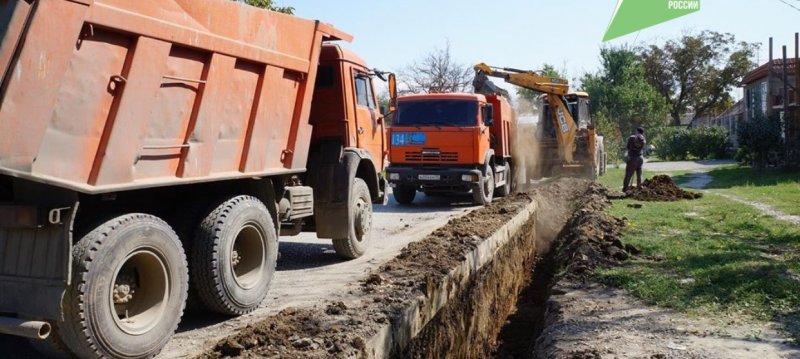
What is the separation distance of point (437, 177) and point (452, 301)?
7.00 metres

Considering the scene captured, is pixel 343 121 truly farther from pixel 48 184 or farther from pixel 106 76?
pixel 48 184

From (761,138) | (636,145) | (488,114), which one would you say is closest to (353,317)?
(488,114)

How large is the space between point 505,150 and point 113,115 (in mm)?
13227

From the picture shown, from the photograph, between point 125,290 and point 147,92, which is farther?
point 147,92

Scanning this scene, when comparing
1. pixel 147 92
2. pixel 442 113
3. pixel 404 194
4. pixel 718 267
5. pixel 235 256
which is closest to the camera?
pixel 147 92

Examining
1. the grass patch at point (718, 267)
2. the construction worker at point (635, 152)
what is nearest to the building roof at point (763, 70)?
the construction worker at point (635, 152)

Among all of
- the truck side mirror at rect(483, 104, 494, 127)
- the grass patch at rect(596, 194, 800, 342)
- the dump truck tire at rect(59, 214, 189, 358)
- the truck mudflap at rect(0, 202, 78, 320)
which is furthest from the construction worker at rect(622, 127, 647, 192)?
the truck mudflap at rect(0, 202, 78, 320)

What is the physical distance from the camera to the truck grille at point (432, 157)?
14078 mm

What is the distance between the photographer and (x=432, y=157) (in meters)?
14.2

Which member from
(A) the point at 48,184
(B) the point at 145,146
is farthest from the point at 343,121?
(A) the point at 48,184

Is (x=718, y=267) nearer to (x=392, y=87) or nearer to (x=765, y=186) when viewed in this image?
(x=392, y=87)

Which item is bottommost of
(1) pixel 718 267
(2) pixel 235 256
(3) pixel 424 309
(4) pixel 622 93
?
(3) pixel 424 309

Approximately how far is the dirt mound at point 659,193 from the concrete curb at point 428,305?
661cm

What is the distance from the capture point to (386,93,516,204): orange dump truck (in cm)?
1396
